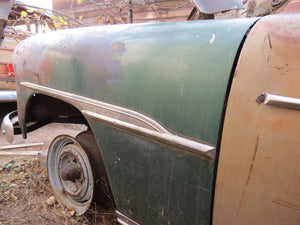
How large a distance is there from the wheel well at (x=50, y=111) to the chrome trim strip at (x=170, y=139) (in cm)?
113

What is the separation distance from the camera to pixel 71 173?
1.90 m

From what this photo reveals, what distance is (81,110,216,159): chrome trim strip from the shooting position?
95cm

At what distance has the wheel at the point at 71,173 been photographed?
1.88 meters

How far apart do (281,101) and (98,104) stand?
38.1 inches

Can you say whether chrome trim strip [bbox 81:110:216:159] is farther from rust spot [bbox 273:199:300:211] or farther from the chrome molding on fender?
rust spot [bbox 273:199:300:211]

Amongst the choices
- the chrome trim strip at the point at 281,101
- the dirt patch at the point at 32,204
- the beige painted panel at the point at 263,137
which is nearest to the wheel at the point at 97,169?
the dirt patch at the point at 32,204

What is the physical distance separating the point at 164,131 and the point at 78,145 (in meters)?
1.11

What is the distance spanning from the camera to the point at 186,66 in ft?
3.36

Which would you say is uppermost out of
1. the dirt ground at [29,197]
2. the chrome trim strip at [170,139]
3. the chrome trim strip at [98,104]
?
the chrome trim strip at [98,104]

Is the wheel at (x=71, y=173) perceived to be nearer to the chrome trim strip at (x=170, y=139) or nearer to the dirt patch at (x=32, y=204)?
the dirt patch at (x=32, y=204)

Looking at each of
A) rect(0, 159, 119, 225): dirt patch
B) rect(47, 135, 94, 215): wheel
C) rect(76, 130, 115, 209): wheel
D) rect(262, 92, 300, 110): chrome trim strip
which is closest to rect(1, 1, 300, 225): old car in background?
rect(262, 92, 300, 110): chrome trim strip

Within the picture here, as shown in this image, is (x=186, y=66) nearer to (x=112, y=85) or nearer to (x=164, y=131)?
(x=164, y=131)

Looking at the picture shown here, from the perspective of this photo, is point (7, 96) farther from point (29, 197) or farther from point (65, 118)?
point (29, 197)

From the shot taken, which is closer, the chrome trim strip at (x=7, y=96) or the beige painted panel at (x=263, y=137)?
the beige painted panel at (x=263, y=137)
